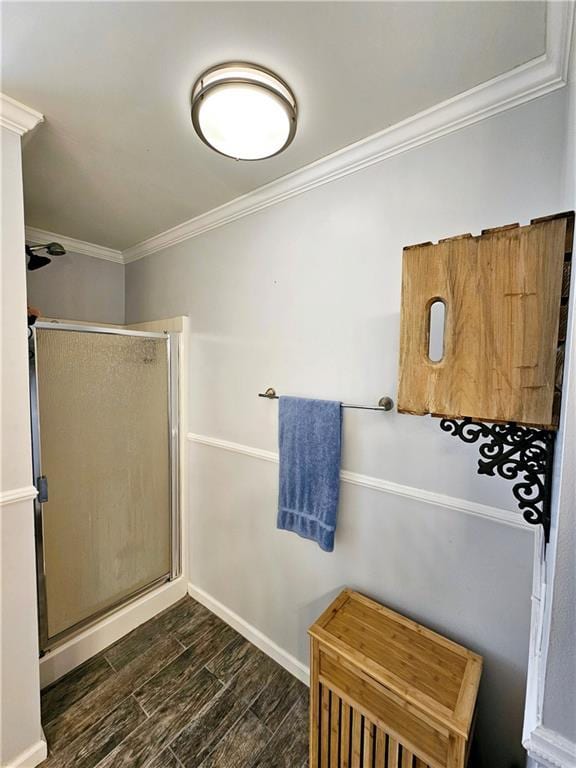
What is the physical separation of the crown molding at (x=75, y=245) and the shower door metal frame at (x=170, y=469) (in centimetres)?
82

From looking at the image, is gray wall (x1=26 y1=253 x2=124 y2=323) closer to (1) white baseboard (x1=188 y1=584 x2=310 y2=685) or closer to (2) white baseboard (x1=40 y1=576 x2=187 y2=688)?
(2) white baseboard (x1=40 y1=576 x2=187 y2=688)

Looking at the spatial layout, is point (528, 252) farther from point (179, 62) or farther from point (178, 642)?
point (178, 642)

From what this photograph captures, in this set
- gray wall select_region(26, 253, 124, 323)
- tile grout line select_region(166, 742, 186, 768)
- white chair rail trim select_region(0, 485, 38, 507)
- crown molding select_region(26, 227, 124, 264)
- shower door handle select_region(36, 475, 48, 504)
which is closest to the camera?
white chair rail trim select_region(0, 485, 38, 507)

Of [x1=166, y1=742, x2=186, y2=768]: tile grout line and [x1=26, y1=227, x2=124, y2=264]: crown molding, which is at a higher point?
[x1=26, y1=227, x2=124, y2=264]: crown molding

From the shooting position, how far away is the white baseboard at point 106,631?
1.61 m

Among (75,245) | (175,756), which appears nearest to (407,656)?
(175,756)

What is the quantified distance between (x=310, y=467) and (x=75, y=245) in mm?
2181

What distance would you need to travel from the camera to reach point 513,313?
2.24ft

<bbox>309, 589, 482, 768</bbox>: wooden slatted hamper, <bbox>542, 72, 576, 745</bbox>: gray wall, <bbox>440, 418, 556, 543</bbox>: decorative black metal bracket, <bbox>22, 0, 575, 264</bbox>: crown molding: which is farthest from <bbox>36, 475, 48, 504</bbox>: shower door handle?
<bbox>542, 72, 576, 745</bbox>: gray wall

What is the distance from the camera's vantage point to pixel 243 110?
1.01m

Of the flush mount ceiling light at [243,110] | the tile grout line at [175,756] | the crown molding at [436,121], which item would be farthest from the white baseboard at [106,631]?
the flush mount ceiling light at [243,110]

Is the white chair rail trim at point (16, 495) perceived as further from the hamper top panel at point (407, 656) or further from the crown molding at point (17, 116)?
the crown molding at point (17, 116)

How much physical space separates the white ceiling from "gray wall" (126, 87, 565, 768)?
0.18 m

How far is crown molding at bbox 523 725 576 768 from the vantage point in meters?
0.47
